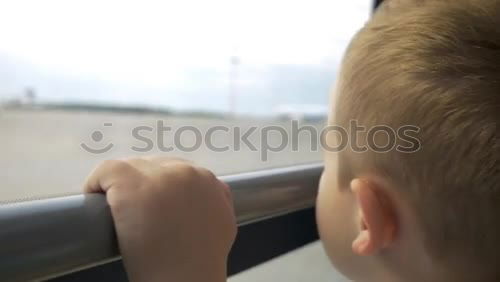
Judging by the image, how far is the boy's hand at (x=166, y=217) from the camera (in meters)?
0.43

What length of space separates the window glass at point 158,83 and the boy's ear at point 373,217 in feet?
0.71

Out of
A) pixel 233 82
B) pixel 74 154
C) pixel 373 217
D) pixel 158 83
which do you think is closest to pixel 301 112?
pixel 233 82

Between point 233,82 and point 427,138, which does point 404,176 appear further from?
point 233,82

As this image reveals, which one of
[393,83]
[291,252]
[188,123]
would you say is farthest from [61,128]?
[393,83]

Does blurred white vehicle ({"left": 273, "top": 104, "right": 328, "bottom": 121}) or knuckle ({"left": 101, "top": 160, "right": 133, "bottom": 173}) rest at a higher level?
knuckle ({"left": 101, "top": 160, "right": 133, "bottom": 173})

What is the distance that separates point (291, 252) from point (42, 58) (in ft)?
1.57

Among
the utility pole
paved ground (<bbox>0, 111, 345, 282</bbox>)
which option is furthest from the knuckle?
the utility pole

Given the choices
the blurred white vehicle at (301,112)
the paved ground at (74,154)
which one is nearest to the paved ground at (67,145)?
the paved ground at (74,154)

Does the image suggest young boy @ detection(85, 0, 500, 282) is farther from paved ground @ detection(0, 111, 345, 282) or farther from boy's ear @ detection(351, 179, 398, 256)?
paved ground @ detection(0, 111, 345, 282)

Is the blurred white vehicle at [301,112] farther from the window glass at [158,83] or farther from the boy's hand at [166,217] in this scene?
the boy's hand at [166,217]

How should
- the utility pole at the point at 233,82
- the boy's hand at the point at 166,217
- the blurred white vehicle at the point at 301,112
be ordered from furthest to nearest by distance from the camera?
the blurred white vehicle at the point at 301,112 → the utility pole at the point at 233,82 → the boy's hand at the point at 166,217

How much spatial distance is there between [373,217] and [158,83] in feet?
1.68

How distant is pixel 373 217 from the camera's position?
0.52 meters

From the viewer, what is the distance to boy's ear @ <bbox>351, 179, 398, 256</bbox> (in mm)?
509
